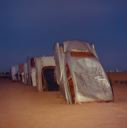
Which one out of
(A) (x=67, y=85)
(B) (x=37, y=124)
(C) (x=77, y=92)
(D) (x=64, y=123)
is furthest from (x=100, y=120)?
(A) (x=67, y=85)

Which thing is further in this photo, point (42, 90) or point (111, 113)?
point (42, 90)

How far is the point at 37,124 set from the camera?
736 centimetres

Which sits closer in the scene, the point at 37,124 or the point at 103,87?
the point at 37,124

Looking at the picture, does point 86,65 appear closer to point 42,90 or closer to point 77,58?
point 77,58

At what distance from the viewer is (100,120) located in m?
7.69

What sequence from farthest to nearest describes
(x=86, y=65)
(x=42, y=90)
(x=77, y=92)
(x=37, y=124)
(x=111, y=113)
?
(x=42, y=90), (x=86, y=65), (x=77, y=92), (x=111, y=113), (x=37, y=124)

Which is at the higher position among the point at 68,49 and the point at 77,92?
the point at 68,49

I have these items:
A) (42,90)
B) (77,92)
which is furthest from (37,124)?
(42,90)

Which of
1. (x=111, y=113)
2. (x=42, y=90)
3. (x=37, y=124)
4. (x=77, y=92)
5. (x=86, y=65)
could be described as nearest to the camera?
(x=37, y=124)

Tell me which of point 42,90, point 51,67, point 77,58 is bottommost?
point 42,90

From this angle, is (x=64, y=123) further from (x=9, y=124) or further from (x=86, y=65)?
(x=86, y=65)

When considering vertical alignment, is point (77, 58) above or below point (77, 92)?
above

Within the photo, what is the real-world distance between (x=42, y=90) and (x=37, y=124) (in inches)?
474

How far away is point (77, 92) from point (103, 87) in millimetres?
1167
